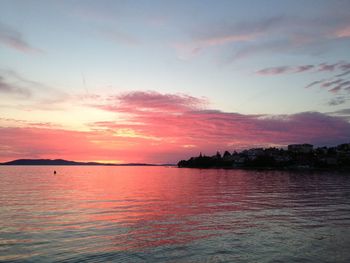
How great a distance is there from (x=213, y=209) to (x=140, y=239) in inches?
721

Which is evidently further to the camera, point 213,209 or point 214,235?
point 213,209

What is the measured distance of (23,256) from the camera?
21047 mm

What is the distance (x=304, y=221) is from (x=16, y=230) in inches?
1130

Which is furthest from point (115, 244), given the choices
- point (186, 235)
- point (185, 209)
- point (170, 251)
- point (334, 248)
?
point (185, 209)

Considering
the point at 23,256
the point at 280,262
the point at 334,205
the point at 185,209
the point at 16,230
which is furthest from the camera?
the point at 334,205

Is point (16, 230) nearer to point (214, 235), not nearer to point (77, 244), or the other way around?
point (77, 244)

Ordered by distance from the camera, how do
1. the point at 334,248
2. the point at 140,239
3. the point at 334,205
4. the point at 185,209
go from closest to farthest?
1. the point at 334,248
2. the point at 140,239
3. the point at 185,209
4. the point at 334,205

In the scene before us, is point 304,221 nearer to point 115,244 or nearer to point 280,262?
point 280,262

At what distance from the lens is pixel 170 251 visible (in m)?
22.1

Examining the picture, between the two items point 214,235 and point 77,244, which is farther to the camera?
point 214,235

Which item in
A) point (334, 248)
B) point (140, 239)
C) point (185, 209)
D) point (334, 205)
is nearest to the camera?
point (334, 248)

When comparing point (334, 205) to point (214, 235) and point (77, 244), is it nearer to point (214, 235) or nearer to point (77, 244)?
point (214, 235)

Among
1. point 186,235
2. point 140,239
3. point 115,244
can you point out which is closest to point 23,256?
point 115,244

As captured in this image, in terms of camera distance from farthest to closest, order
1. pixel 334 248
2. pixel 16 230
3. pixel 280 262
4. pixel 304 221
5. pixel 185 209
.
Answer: pixel 185 209 → pixel 304 221 → pixel 16 230 → pixel 334 248 → pixel 280 262
